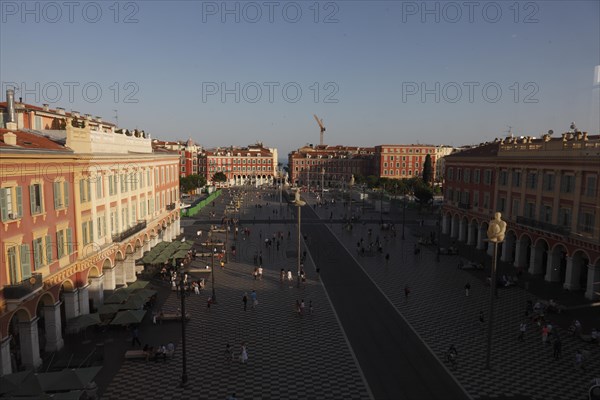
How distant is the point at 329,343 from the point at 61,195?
17.8 metres

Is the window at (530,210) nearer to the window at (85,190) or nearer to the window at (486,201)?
the window at (486,201)

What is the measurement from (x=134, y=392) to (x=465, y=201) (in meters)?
46.8

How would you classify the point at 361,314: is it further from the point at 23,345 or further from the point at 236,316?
the point at 23,345

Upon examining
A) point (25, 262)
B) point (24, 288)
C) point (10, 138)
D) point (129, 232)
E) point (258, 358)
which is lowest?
point (258, 358)

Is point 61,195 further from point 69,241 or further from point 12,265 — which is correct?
point 12,265

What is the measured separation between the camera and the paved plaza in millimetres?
21391

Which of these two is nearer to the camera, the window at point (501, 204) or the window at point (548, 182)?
the window at point (548, 182)

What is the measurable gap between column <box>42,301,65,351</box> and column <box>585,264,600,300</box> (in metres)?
36.1

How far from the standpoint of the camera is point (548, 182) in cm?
3919

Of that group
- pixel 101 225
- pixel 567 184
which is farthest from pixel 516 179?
pixel 101 225

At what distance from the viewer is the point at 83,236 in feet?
92.8

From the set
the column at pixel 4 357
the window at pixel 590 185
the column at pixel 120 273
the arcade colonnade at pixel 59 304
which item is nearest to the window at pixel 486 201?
the window at pixel 590 185

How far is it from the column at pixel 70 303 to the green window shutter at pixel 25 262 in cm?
584

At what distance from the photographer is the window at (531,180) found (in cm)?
4106
